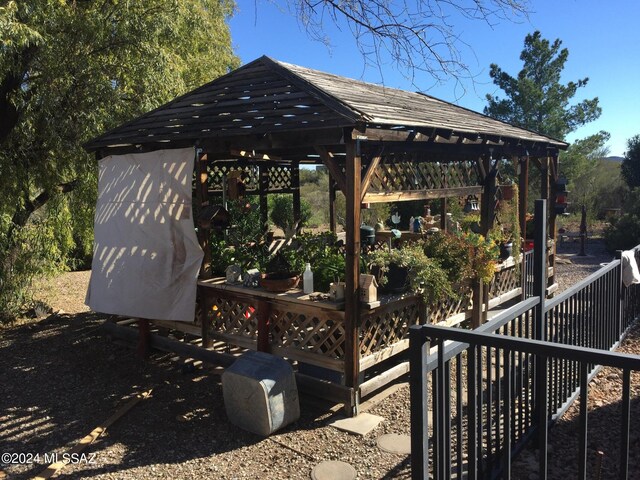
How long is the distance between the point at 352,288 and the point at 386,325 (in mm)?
852

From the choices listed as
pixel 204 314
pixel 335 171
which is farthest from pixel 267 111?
pixel 204 314

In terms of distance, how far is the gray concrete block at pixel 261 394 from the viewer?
14.4 feet

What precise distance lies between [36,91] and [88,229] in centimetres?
252

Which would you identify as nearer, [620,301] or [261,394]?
[261,394]

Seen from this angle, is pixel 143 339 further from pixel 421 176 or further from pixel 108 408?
pixel 421 176

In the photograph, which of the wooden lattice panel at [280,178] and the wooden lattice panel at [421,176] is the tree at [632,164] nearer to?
the wooden lattice panel at [421,176]

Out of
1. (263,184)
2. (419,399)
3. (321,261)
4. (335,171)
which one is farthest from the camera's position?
(263,184)

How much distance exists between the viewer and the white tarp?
6031 millimetres

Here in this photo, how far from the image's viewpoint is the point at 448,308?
670 centimetres

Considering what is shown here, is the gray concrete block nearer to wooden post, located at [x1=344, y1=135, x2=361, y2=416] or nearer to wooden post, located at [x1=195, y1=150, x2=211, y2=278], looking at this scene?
wooden post, located at [x1=344, y1=135, x2=361, y2=416]


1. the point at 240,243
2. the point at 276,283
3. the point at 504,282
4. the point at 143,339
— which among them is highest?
the point at 240,243

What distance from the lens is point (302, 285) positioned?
5785 mm

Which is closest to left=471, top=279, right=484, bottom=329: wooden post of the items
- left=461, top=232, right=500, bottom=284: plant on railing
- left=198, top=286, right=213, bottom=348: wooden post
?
left=461, top=232, right=500, bottom=284: plant on railing

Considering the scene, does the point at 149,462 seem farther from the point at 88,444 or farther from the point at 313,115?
the point at 313,115
